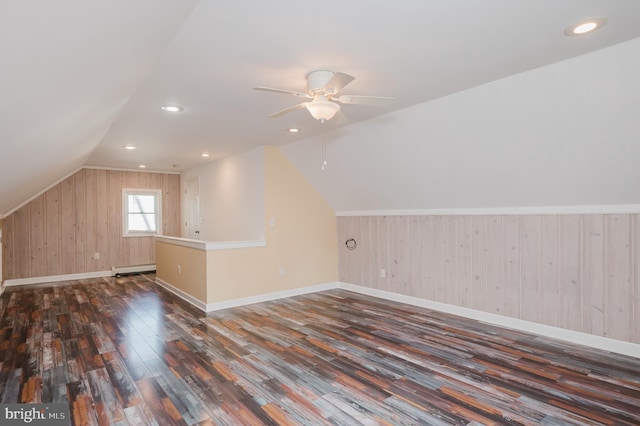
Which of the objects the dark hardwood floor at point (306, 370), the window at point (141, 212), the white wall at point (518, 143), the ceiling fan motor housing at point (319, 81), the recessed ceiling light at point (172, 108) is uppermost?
the recessed ceiling light at point (172, 108)

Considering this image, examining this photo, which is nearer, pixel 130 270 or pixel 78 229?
pixel 78 229

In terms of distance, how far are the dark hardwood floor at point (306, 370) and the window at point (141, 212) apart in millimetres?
3365

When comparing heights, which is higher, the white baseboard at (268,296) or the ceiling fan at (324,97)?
the ceiling fan at (324,97)

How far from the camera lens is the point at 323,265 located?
579cm

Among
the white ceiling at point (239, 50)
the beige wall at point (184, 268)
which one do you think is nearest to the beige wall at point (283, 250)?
the beige wall at point (184, 268)

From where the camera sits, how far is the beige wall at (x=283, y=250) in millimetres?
4738

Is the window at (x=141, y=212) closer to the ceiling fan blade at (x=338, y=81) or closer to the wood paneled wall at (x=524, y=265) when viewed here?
the wood paneled wall at (x=524, y=265)

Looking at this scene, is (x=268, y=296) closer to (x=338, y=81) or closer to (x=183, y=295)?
(x=183, y=295)

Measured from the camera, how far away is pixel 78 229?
694cm

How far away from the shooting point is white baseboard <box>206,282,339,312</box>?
4.61 metres

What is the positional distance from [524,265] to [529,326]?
0.64m

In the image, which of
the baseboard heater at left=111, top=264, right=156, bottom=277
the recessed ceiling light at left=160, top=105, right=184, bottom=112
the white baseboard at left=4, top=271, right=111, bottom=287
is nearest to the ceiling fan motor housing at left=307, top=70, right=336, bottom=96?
the recessed ceiling light at left=160, top=105, right=184, bottom=112

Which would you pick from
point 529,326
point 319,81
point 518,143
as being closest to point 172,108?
point 319,81

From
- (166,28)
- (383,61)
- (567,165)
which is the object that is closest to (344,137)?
(383,61)
